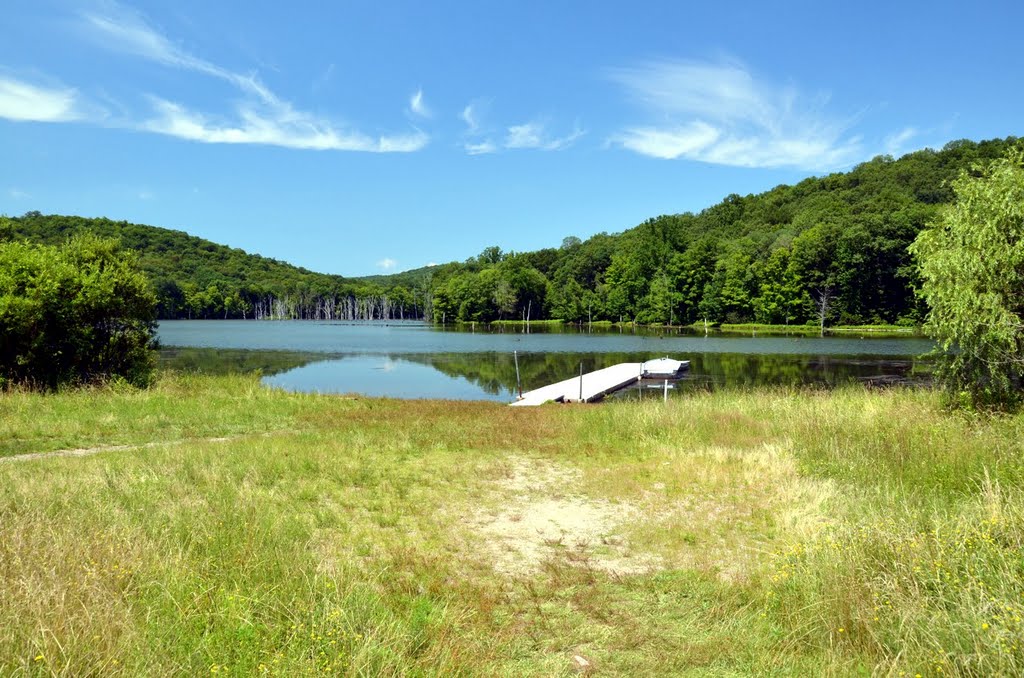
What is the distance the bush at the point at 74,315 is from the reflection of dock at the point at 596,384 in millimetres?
12888

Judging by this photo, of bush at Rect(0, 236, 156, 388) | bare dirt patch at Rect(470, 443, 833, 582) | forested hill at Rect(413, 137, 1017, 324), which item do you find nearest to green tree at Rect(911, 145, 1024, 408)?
bare dirt patch at Rect(470, 443, 833, 582)

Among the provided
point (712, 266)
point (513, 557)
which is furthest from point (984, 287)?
point (712, 266)

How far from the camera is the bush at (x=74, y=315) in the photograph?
18188 mm

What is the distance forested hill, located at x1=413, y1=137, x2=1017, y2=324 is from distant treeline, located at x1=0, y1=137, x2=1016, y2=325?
21 centimetres

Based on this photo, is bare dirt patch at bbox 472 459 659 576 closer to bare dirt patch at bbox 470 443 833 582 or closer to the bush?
bare dirt patch at bbox 470 443 833 582

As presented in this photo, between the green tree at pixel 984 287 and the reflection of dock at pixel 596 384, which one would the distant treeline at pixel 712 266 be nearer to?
the reflection of dock at pixel 596 384

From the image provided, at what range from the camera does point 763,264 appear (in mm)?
95500

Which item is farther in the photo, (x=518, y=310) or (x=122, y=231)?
(x=122, y=231)

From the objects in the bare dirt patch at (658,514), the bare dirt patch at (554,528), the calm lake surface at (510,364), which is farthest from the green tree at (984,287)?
the calm lake surface at (510,364)

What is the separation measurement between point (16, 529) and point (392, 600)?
2.98m

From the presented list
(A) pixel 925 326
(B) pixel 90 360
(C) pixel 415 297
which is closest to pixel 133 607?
(A) pixel 925 326

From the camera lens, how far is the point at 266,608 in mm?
4547

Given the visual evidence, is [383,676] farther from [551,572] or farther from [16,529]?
[16,529]

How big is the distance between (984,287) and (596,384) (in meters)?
17.0
